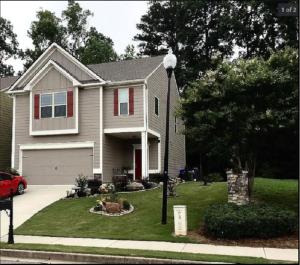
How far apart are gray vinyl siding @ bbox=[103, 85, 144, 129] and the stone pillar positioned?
9661 millimetres

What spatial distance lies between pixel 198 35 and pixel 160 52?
206 inches

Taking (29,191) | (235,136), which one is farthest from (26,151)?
(235,136)

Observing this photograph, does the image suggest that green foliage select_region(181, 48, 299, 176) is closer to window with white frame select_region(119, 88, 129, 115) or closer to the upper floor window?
window with white frame select_region(119, 88, 129, 115)

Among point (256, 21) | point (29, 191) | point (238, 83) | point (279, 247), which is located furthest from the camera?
point (256, 21)

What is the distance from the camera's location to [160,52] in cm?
5234

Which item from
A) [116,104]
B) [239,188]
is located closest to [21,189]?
[116,104]

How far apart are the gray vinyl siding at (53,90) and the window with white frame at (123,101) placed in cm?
270

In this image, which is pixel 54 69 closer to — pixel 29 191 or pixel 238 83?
pixel 29 191

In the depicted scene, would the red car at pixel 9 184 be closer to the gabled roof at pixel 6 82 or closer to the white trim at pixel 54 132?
the white trim at pixel 54 132

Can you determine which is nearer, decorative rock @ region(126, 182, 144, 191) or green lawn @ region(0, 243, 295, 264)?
green lawn @ region(0, 243, 295, 264)

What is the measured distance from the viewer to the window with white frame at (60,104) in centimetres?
2575

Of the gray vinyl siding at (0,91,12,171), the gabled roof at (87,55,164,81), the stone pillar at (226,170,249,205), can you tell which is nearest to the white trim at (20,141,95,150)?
the gray vinyl siding at (0,91,12,171)

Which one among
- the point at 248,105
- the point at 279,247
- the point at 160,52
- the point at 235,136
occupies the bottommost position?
the point at 279,247

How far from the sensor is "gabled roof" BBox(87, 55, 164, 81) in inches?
1016
